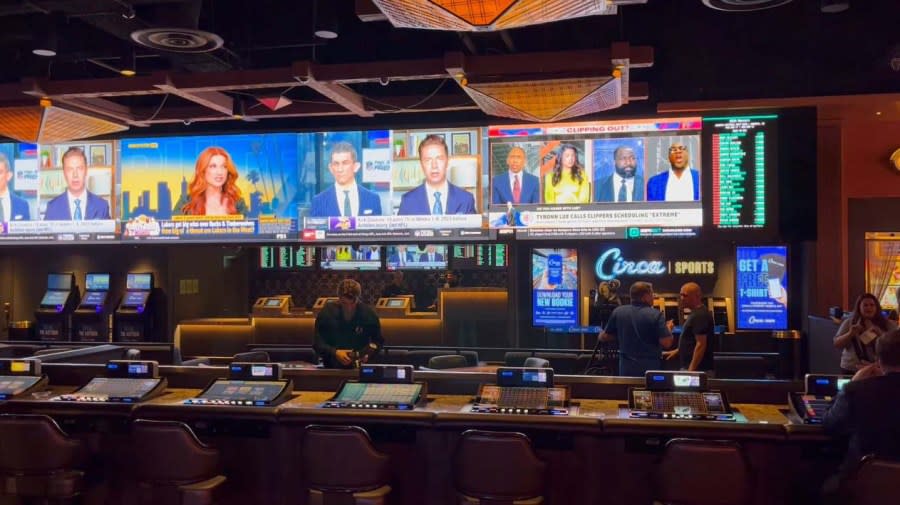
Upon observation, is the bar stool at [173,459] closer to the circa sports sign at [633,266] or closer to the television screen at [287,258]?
the circa sports sign at [633,266]

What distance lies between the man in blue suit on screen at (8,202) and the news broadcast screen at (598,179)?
477cm

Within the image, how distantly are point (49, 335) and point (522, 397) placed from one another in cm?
958

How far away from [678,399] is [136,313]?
887cm

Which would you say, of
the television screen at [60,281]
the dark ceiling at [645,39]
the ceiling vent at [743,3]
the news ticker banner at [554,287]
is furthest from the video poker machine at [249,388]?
the television screen at [60,281]

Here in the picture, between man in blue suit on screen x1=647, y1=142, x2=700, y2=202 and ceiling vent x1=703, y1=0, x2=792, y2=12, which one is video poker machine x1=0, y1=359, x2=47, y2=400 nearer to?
ceiling vent x1=703, y1=0, x2=792, y2=12

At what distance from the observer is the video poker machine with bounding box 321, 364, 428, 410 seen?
172 inches

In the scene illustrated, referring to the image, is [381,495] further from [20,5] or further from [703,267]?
[703,267]

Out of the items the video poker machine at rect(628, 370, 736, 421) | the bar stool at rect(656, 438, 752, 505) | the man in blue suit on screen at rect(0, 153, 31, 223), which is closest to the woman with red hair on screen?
the man in blue suit on screen at rect(0, 153, 31, 223)

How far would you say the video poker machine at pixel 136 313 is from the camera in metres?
10.9

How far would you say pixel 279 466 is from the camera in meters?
4.82

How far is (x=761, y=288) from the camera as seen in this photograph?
8.33 m

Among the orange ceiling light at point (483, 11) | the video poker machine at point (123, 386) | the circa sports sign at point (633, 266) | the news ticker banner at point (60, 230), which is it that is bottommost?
the video poker machine at point (123, 386)

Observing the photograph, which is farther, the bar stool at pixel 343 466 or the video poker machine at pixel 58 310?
the video poker machine at pixel 58 310

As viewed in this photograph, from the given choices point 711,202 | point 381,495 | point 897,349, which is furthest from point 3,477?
point 711,202
